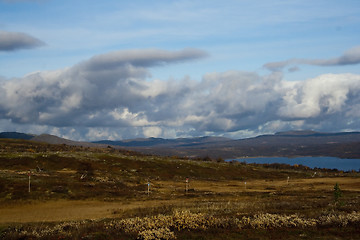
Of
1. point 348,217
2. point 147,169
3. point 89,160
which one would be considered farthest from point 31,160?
point 348,217

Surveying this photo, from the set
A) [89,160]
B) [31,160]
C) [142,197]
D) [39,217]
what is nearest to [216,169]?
[89,160]

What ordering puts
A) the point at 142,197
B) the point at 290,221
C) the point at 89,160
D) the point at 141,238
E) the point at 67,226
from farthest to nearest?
the point at 89,160 < the point at 142,197 < the point at 67,226 < the point at 290,221 < the point at 141,238

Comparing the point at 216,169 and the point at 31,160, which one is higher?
the point at 31,160

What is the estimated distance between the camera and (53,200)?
1420 inches

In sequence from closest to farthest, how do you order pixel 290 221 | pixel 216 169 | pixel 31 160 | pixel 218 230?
pixel 218 230 → pixel 290 221 → pixel 31 160 → pixel 216 169

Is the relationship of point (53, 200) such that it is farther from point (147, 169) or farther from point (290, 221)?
point (147, 169)

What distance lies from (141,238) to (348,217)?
38.3 feet

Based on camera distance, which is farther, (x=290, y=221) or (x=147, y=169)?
(x=147, y=169)

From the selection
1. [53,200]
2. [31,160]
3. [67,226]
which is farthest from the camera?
[31,160]

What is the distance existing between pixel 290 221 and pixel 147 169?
199 ft

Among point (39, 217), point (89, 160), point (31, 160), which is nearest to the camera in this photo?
point (39, 217)

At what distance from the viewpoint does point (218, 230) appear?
1769 centimetres

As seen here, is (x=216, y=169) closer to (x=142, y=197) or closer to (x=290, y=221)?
(x=142, y=197)

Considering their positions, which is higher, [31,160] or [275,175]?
[31,160]
